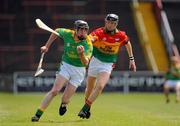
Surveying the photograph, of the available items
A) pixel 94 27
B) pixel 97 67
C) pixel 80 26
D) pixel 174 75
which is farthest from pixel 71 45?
pixel 94 27

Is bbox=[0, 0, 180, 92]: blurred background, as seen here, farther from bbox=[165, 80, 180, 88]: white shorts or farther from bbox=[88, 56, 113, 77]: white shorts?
bbox=[88, 56, 113, 77]: white shorts

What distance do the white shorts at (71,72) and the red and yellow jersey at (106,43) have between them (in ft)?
3.12

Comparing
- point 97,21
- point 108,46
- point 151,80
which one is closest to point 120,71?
point 151,80

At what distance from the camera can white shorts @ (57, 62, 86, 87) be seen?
635 inches

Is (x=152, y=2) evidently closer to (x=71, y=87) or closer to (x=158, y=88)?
(x=158, y=88)

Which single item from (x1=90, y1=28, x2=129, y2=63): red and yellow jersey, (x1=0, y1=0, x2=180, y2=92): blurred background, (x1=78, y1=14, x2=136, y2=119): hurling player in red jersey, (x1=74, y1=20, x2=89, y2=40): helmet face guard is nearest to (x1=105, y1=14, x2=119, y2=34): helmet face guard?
(x1=78, y1=14, x2=136, y2=119): hurling player in red jersey

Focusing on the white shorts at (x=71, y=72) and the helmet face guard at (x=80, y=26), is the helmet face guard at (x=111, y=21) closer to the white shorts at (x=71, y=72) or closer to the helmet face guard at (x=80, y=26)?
the helmet face guard at (x=80, y=26)

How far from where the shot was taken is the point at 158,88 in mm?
37656

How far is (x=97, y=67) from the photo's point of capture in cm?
1728

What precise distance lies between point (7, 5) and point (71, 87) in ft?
86.8

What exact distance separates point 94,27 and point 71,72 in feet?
82.8

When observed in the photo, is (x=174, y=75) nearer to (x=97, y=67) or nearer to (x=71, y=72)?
(x=97, y=67)

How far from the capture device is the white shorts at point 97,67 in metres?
17.2

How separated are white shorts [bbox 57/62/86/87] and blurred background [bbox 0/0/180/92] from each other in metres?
19.9
